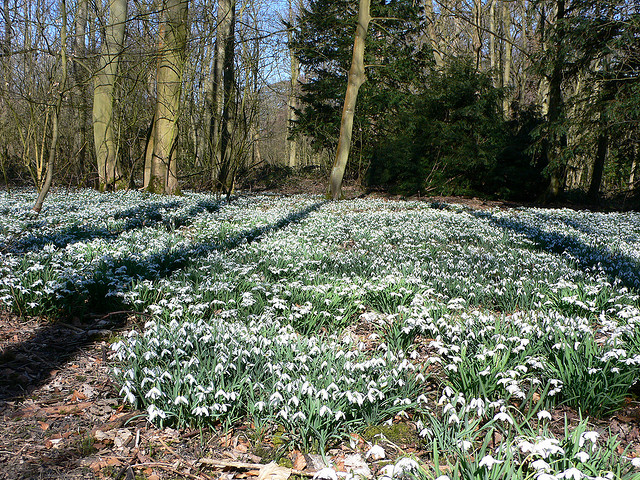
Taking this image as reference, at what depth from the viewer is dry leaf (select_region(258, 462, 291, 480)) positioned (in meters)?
2.12

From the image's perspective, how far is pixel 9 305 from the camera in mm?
4258

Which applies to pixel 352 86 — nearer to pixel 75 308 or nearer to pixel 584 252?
pixel 584 252

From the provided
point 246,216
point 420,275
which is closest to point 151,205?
point 246,216

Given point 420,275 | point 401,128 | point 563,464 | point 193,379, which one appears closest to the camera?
point 563,464

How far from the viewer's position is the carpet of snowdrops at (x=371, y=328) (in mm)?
2350

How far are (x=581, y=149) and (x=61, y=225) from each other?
573 inches

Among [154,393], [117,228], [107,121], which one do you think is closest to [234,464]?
[154,393]

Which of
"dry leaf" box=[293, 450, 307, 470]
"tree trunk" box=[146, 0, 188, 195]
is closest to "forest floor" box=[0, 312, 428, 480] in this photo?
"dry leaf" box=[293, 450, 307, 470]

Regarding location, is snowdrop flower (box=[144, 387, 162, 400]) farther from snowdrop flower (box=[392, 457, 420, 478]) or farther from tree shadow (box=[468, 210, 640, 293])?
tree shadow (box=[468, 210, 640, 293])

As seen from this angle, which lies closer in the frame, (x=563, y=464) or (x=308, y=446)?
(x=563, y=464)

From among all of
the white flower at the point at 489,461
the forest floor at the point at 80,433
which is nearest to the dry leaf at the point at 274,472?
the forest floor at the point at 80,433

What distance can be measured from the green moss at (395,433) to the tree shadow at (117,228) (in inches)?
210

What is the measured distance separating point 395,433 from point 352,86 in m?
13.4

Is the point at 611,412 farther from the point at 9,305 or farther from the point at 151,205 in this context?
the point at 151,205
